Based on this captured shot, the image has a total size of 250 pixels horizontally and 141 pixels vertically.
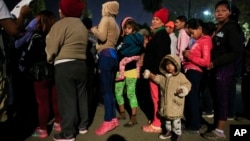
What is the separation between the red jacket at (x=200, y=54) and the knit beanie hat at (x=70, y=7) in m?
1.89

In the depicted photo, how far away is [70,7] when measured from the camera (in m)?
4.29

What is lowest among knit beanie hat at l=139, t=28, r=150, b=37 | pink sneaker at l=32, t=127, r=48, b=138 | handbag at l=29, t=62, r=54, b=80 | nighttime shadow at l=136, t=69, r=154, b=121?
nighttime shadow at l=136, t=69, r=154, b=121

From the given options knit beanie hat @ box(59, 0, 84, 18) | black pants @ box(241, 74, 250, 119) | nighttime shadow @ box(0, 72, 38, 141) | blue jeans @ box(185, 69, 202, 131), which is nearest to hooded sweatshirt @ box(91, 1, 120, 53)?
knit beanie hat @ box(59, 0, 84, 18)

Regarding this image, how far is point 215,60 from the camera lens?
4387mm

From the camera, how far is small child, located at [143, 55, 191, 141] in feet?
13.8

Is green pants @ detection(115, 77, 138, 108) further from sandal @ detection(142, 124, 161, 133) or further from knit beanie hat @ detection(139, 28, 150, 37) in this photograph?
knit beanie hat @ detection(139, 28, 150, 37)

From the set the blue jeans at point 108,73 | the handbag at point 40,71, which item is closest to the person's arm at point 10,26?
the handbag at point 40,71

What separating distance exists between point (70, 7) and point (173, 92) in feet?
6.49

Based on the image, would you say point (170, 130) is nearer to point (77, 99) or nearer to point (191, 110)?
point (191, 110)

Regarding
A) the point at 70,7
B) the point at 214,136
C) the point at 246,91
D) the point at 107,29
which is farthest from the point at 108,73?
the point at 246,91

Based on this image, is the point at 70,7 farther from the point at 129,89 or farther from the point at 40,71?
the point at 129,89

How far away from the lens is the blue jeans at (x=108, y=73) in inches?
191

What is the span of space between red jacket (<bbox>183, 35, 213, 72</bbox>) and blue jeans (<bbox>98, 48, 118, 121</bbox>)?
1259mm

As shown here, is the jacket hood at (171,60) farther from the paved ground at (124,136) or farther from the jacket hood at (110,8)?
the jacket hood at (110,8)
